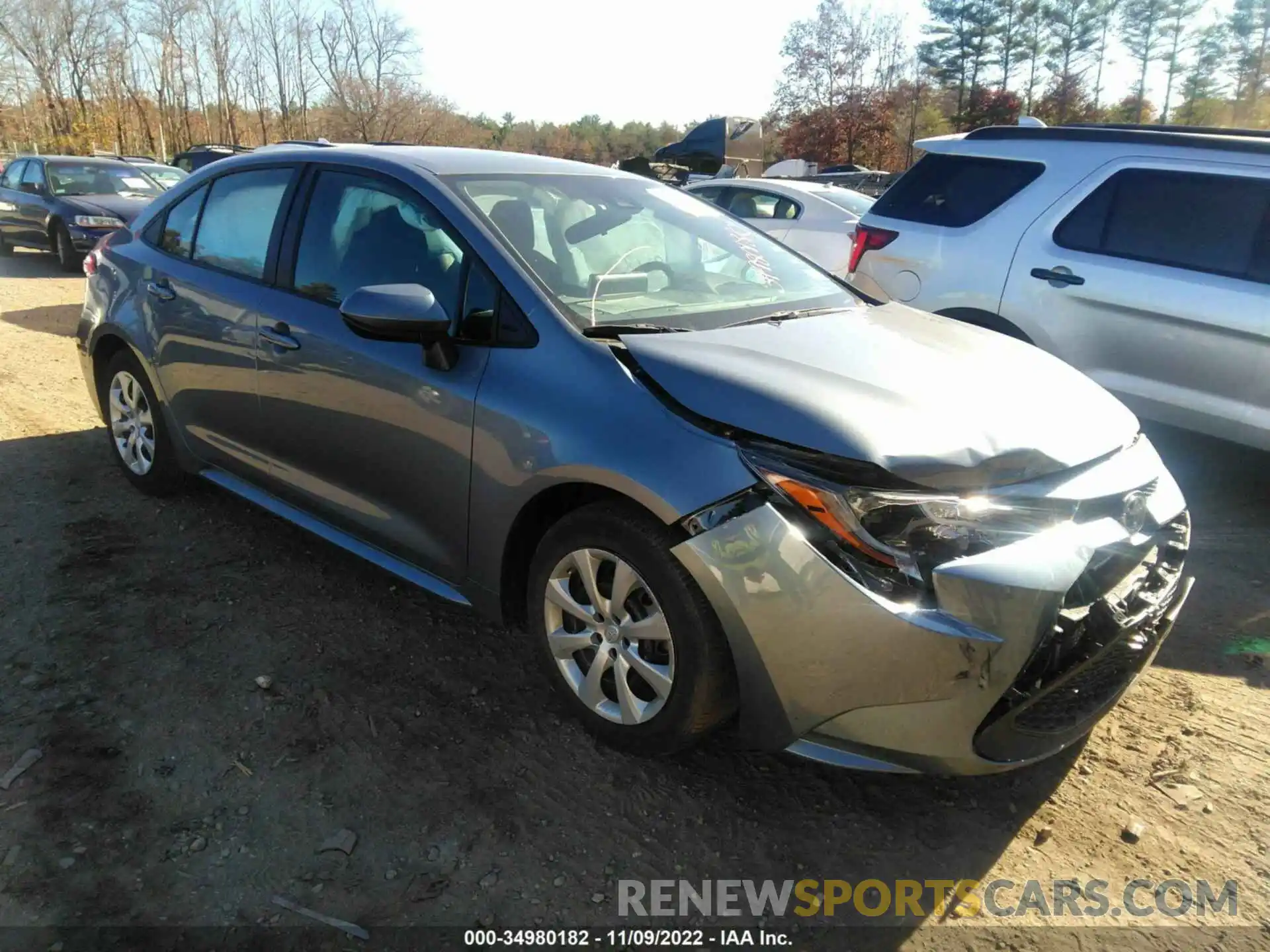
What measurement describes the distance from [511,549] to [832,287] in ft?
5.77

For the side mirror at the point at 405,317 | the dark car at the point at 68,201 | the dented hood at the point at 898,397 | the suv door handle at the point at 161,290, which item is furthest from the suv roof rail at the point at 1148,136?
the dark car at the point at 68,201

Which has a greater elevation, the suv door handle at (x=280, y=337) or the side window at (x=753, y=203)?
the side window at (x=753, y=203)

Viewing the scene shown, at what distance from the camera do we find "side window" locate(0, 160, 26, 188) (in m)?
13.5

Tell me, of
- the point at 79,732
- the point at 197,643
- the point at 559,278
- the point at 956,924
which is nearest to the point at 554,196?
the point at 559,278

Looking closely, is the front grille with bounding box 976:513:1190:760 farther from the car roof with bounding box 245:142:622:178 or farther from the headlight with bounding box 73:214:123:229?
the headlight with bounding box 73:214:123:229

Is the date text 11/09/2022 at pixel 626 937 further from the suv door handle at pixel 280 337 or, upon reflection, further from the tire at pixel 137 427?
the tire at pixel 137 427

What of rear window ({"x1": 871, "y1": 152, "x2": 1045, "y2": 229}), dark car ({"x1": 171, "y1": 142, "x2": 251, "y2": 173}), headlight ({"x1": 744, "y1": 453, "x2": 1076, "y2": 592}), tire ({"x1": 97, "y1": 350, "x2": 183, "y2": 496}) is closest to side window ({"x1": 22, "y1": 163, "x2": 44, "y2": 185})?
dark car ({"x1": 171, "y1": 142, "x2": 251, "y2": 173})

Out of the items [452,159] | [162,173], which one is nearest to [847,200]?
[452,159]

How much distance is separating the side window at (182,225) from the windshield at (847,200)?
6784 millimetres

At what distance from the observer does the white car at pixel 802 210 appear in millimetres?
9352

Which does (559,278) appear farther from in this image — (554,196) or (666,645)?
(666,645)

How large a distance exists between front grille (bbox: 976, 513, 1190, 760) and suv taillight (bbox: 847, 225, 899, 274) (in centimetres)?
342

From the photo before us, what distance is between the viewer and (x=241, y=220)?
3.94m

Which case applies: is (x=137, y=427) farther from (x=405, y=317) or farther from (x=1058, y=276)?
(x=1058, y=276)
